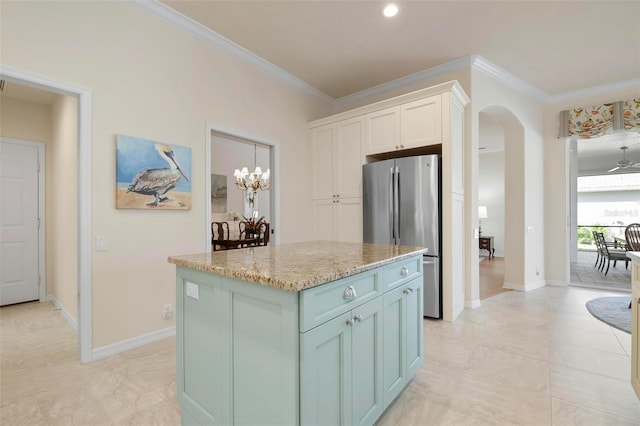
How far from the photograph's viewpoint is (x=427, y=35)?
323 centimetres

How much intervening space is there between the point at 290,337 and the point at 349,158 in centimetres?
322

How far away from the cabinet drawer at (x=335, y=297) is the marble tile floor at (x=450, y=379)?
82cm

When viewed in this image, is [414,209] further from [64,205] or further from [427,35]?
[64,205]

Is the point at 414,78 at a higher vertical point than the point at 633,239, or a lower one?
higher

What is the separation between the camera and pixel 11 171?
3922 mm

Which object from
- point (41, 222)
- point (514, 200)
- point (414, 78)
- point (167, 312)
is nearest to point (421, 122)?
point (414, 78)

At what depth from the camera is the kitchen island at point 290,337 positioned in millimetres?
1160

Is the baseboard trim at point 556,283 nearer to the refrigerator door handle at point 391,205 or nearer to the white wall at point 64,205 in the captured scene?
the refrigerator door handle at point 391,205

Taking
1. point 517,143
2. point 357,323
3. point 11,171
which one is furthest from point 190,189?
point 517,143

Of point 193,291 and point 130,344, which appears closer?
point 193,291

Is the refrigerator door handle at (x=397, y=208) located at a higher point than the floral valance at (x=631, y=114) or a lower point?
lower

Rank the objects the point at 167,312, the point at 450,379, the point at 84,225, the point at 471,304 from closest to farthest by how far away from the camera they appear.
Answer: the point at 450,379 → the point at 84,225 → the point at 167,312 → the point at 471,304

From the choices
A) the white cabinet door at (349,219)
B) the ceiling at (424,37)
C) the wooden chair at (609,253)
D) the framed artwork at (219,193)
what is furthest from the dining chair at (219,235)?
the wooden chair at (609,253)

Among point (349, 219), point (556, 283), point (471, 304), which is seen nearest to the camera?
point (471, 304)
